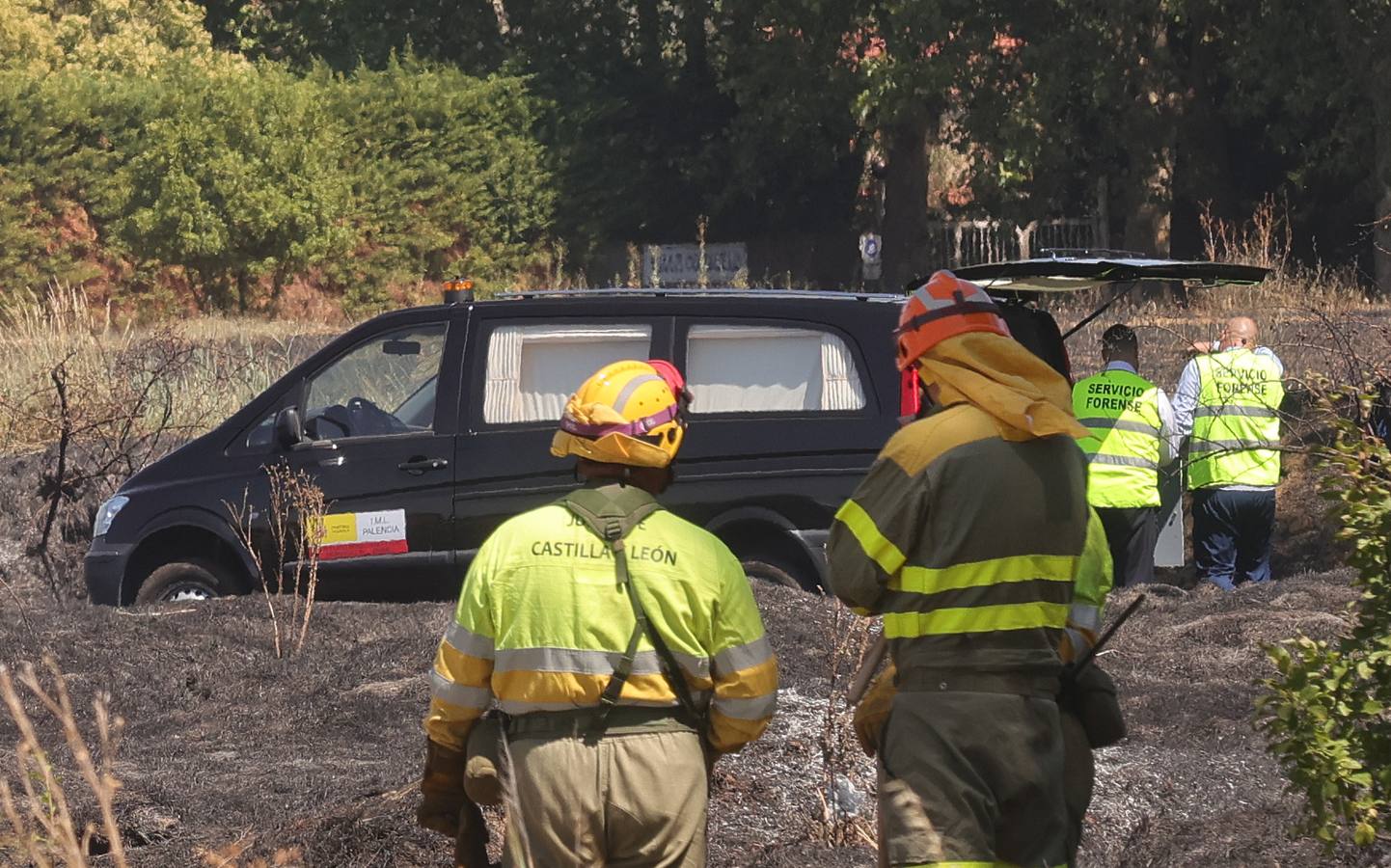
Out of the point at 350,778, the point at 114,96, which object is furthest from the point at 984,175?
the point at 350,778

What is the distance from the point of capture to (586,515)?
377 centimetres

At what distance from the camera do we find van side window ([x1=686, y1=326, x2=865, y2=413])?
862cm

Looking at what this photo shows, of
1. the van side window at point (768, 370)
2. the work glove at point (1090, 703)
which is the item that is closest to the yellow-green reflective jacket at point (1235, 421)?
the van side window at point (768, 370)

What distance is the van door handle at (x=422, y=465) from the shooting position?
879cm

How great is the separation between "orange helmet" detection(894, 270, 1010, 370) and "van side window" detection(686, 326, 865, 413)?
4621mm

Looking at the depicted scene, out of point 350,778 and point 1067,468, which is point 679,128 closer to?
point 350,778

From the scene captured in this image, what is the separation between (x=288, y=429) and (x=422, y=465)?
2.20ft

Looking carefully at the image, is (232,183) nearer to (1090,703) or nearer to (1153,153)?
(1153,153)

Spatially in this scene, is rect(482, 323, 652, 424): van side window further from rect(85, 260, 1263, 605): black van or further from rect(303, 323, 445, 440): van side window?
rect(303, 323, 445, 440): van side window

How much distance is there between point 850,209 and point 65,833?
28.1m

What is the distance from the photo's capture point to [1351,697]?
4.28m

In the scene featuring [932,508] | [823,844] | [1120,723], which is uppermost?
[932,508]

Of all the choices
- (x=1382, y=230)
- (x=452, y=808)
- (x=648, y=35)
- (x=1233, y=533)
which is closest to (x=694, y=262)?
(x=648, y=35)

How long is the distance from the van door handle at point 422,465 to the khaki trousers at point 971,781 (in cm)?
525
